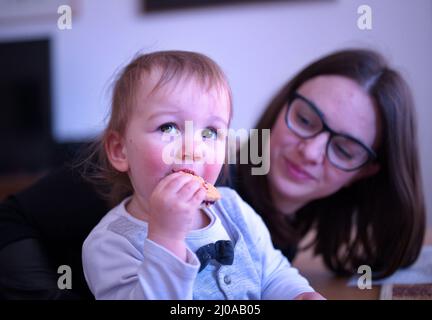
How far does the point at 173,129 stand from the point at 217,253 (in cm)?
14

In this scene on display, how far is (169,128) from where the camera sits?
0.45 m

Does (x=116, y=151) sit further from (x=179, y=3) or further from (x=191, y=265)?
(x=179, y=3)

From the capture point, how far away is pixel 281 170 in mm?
777

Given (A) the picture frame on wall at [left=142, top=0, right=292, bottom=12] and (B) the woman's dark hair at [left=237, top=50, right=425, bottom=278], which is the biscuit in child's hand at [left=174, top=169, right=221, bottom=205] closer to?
(B) the woman's dark hair at [left=237, top=50, right=425, bottom=278]

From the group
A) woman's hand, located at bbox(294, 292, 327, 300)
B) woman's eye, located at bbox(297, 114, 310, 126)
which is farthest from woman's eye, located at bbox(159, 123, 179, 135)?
woman's eye, located at bbox(297, 114, 310, 126)

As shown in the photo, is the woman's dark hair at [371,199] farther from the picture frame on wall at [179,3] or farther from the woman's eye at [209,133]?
the picture frame on wall at [179,3]

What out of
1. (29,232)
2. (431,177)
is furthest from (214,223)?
(431,177)

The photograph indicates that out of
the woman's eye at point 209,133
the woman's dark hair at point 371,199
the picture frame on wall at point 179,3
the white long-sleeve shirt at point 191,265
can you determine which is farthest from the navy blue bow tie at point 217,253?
the picture frame on wall at point 179,3

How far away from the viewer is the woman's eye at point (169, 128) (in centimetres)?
45

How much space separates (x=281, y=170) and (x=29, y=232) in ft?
1.31

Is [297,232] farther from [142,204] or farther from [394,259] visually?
[142,204]

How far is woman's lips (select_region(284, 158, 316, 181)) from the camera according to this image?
0.76 metres

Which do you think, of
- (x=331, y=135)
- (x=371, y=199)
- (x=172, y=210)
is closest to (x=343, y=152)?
(x=331, y=135)

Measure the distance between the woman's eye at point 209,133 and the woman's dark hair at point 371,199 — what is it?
0.24 metres
